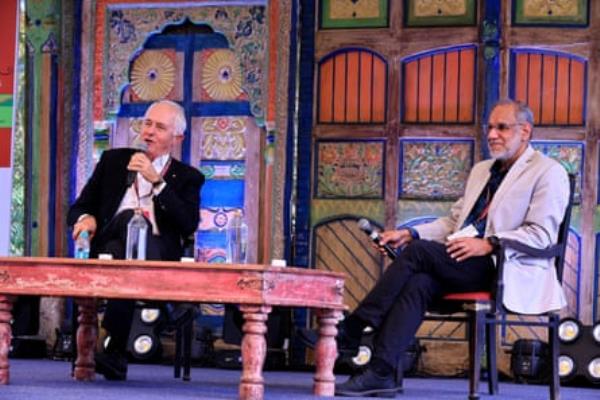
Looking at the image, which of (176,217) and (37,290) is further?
(176,217)

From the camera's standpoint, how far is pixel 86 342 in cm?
539

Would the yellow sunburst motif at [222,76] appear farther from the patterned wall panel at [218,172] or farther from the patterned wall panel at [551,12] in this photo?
the patterned wall panel at [551,12]

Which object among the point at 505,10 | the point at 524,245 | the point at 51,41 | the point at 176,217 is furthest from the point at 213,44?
the point at 524,245

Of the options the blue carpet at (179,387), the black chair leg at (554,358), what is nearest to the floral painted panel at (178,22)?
the blue carpet at (179,387)

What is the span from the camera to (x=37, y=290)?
4770 mm

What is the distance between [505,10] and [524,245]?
2.57 m

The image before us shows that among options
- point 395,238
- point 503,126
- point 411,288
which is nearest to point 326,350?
point 411,288

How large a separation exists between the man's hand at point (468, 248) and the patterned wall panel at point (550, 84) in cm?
233

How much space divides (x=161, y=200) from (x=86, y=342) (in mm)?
642

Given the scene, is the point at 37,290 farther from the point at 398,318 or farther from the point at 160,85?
the point at 160,85

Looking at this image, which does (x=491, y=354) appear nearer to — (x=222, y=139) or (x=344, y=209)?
(x=344, y=209)

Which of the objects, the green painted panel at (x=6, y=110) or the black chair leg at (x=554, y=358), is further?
the green painted panel at (x=6, y=110)

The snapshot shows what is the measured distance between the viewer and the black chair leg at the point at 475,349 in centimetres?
491

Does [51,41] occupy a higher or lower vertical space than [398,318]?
higher
